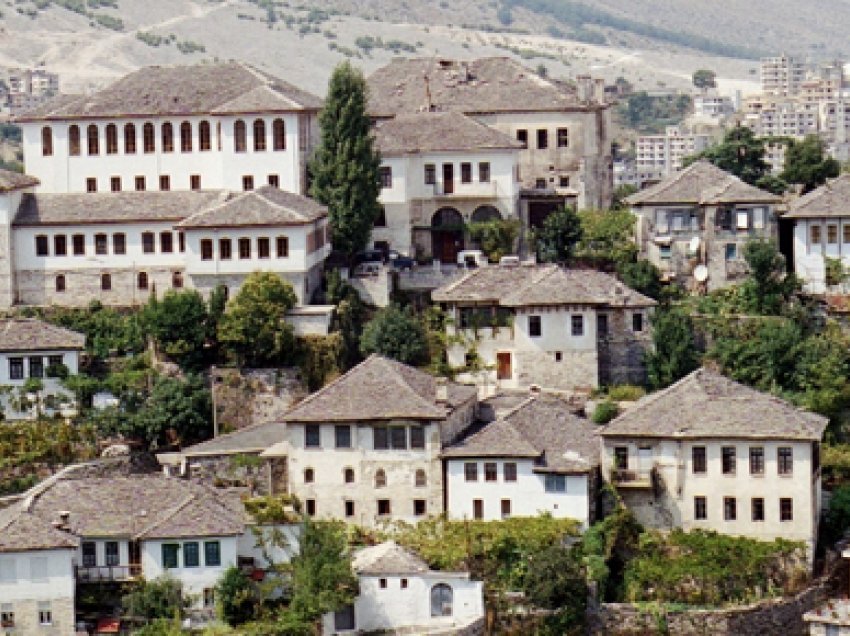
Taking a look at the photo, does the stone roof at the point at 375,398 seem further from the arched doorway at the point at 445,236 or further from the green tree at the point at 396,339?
the arched doorway at the point at 445,236

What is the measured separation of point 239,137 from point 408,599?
2462 cm

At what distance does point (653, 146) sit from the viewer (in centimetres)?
19875

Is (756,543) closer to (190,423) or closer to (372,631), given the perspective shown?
(372,631)

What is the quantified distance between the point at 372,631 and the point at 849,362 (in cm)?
2038

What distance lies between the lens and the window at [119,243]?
79.4 m

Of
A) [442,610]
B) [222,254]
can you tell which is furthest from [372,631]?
[222,254]

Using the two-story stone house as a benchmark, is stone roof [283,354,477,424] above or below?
below

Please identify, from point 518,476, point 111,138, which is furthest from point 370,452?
Result: point 111,138

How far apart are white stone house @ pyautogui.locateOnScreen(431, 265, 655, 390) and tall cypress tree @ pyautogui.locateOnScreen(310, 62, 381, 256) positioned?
17.0 ft

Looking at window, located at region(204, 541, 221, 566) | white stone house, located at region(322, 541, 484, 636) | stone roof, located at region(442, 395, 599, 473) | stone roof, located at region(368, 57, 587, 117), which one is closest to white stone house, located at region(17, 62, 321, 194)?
stone roof, located at region(368, 57, 587, 117)

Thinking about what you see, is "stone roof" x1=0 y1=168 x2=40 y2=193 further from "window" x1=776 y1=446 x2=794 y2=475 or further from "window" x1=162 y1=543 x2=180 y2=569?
"window" x1=776 y1=446 x2=794 y2=475

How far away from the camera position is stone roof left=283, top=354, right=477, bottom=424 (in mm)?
67562

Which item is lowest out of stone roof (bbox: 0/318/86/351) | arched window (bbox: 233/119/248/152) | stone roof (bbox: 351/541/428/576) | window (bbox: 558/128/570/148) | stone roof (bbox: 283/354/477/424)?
stone roof (bbox: 351/541/428/576)

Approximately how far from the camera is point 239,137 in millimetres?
83000
